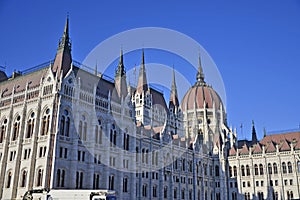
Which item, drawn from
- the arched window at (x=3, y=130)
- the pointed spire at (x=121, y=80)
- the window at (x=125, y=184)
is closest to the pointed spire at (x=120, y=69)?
the pointed spire at (x=121, y=80)

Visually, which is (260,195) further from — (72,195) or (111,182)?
(72,195)

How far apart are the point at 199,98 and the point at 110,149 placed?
5752cm

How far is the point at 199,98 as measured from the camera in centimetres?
10694

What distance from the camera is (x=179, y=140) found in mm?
74250

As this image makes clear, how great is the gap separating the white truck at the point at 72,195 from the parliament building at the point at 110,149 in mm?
4730

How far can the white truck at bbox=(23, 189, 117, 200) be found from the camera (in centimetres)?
3403

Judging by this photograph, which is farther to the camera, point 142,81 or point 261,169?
point 142,81

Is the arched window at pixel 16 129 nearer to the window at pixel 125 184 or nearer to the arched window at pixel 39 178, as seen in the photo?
the arched window at pixel 39 178

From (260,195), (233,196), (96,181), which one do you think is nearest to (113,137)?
(96,181)

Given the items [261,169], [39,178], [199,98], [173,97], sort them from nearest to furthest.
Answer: [39,178]
[261,169]
[173,97]
[199,98]

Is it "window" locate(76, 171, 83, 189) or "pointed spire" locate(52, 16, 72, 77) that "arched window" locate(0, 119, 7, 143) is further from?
"window" locate(76, 171, 83, 189)

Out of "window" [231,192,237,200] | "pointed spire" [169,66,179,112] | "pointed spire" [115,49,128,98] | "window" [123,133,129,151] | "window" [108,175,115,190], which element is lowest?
"window" [231,192,237,200]

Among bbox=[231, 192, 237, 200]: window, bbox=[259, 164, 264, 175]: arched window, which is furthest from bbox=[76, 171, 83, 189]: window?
bbox=[259, 164, 264, 175]: arched window

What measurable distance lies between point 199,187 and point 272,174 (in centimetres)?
1715
